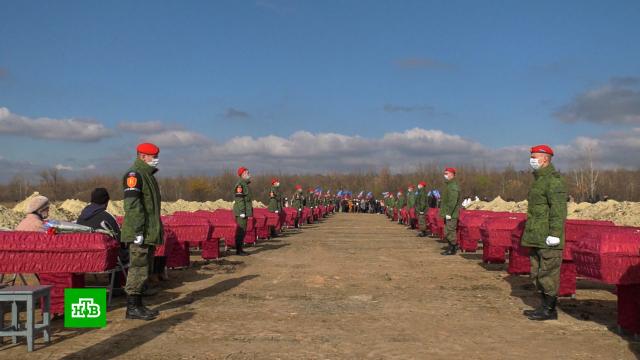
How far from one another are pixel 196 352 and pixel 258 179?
114477 mm

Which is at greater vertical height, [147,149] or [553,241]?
[147,149]

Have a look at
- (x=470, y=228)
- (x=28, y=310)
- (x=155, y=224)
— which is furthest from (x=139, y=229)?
(x=470, y=228)

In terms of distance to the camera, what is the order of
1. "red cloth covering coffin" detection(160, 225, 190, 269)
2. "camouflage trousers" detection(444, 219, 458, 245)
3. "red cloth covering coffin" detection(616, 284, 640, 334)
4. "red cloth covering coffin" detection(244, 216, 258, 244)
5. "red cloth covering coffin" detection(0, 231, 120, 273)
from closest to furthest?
1. "red cloth covering coffin" detection(616, 284, 640, 334)
2. "red cloth covering coffin" detection(0, 231, 120, 273)
3. "red cloth covering coffin" detection(160, 225, 190, 269)
4. "camouflage trousers" detection(444, 219, 458, 245)
5. "red cloth covering coffin" detection(244, 216, 258, 244)

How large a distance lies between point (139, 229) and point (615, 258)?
18.3ft

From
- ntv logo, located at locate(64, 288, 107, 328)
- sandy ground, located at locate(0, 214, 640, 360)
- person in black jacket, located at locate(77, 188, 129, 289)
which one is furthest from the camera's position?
person in black jacket, located at locate(77, 188, 129, 289)

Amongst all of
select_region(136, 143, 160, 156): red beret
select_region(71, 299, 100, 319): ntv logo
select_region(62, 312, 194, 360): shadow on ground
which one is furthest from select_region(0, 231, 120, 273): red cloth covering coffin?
select_region(136, 143, 160, 156): red beret

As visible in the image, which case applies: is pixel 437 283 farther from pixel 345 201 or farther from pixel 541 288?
pixel 345 201

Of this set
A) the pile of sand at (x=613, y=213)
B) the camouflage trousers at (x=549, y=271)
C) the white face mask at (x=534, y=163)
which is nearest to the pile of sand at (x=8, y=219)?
the white face mask at (x=534, y=163)

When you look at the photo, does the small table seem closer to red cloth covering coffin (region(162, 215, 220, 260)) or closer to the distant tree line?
red cloth covering coffin (region(162, 215, 220, 260))

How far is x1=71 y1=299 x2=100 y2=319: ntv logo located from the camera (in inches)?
243

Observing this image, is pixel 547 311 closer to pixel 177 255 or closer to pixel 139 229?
pixel 139 229

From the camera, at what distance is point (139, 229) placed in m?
7.60

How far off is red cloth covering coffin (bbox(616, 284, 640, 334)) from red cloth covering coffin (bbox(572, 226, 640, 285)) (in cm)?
32

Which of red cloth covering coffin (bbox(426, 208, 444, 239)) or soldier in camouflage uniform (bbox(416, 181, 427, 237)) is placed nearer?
red cloth covering coffin (bbox(426, 208, 444, 239))
